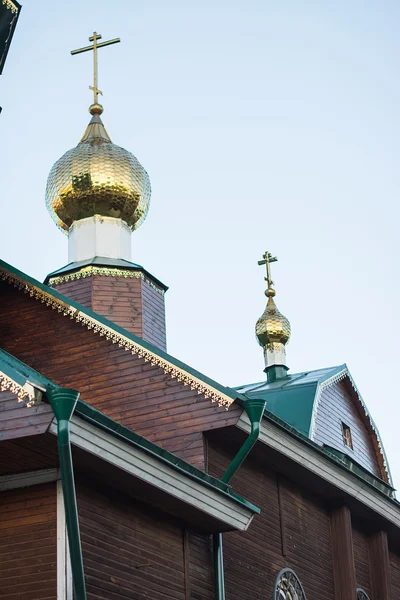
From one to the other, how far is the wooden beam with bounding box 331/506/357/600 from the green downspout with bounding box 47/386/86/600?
24.0 ft

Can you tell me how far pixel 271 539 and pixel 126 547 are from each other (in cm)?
391

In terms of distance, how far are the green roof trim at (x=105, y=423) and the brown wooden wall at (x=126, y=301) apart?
220 inches

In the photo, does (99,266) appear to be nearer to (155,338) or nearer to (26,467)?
(155,338)

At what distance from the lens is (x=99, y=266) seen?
19516 millimetres

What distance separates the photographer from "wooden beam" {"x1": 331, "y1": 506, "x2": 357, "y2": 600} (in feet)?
57.6

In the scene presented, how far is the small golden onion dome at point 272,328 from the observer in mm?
26594

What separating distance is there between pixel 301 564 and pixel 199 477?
13.4 feet

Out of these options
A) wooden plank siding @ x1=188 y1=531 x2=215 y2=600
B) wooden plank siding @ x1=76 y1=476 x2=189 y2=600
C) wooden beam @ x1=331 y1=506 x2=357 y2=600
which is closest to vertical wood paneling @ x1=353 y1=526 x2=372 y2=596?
wooden beam @ x1=331 y1=506 x2=357 y2=600

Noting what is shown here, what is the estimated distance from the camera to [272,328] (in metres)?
26.7

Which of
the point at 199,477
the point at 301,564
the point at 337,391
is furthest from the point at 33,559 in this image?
the point at 337,391

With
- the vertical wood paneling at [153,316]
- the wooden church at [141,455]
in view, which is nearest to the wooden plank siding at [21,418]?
the wooden church at [141,455]

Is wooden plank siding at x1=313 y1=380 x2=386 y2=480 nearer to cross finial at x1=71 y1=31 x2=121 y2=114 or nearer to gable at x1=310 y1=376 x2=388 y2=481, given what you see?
gable at x1=310 y1=376 x2=388 y2=481

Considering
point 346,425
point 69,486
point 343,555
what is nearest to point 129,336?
point 69,486

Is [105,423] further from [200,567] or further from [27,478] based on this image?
[200,567]
